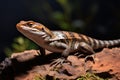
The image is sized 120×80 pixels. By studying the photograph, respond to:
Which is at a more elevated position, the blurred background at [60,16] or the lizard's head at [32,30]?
the blurred background at [60,16]

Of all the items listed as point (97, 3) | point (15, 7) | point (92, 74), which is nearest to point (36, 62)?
point (92, 74)

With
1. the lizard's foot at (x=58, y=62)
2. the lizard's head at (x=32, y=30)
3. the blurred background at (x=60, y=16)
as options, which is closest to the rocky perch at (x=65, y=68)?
the lizard's foot at (x=58, y=62)

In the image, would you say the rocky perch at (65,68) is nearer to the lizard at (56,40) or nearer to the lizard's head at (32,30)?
the lizard at (56,40)

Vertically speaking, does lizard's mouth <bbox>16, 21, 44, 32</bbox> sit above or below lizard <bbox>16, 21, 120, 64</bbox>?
above

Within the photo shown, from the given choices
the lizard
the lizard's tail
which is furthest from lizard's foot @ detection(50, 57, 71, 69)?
the lizard's tail

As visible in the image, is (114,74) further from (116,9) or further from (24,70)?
(116,9)

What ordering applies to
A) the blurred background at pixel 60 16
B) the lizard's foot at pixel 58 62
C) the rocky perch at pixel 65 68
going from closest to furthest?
the rocky perch at pixel 65 68, the lizard's foot at pixel 58 62, the blurred background at pixel 60 16

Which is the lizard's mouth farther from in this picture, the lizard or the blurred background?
the blurred background
